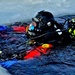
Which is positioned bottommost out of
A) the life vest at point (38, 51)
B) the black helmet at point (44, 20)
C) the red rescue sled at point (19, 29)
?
the life vest at point (38, 51)

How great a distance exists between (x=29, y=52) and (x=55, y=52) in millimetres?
538

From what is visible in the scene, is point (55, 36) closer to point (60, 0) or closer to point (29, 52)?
point (29, 52)

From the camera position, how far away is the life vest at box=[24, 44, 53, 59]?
635 cm

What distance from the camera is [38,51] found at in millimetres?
6480

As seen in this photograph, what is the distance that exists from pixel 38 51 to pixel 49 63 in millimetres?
438

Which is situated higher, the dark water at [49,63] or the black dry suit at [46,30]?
the black dry suit at [46,30]

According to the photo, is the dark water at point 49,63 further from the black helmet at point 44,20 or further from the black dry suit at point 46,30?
the black helmet at point 44,20

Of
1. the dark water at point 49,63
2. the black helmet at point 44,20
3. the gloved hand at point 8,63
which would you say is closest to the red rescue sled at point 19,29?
the dark water at point 49,63

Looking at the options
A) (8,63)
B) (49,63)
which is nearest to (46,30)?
(49,63)

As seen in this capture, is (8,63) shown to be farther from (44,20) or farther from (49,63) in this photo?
(44,20)

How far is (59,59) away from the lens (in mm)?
6320

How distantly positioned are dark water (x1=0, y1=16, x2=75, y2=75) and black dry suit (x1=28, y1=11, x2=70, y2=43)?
10.1 inches

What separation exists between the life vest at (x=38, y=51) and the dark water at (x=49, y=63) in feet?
0.32

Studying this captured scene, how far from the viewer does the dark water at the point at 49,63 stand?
19.0ft
